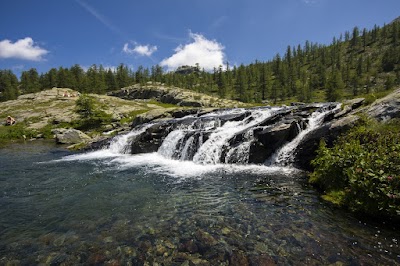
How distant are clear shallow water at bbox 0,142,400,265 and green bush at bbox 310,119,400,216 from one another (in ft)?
2.95

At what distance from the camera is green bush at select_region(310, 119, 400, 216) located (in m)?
9.99

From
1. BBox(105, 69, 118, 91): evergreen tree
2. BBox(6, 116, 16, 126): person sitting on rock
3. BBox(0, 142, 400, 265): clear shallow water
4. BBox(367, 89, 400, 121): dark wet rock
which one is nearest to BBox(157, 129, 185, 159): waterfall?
BBox(0, 142, 400, 265): clear shallow water

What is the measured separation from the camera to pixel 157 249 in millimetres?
8977

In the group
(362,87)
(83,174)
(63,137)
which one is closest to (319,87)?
(362,87)

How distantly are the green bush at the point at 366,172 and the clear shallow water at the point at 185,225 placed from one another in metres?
0.90

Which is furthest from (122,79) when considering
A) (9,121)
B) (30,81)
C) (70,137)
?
(70,137)

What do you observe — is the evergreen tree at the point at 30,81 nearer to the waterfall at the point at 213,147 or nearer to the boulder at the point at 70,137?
the boulder at the point at 70,137

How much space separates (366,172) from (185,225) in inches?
346

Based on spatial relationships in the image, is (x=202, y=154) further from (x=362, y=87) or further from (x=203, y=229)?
(x=362, y=87)

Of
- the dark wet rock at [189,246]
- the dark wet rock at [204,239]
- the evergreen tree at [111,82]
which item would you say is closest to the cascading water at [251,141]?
the dark wet rock at [204,239]

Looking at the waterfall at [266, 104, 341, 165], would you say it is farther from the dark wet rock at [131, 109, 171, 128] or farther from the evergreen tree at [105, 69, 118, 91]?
the evergreen tree at [105, 69, 118, 91]

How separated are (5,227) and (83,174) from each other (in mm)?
10317

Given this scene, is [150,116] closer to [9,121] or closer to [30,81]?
[9,121]

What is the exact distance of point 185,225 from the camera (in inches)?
422
